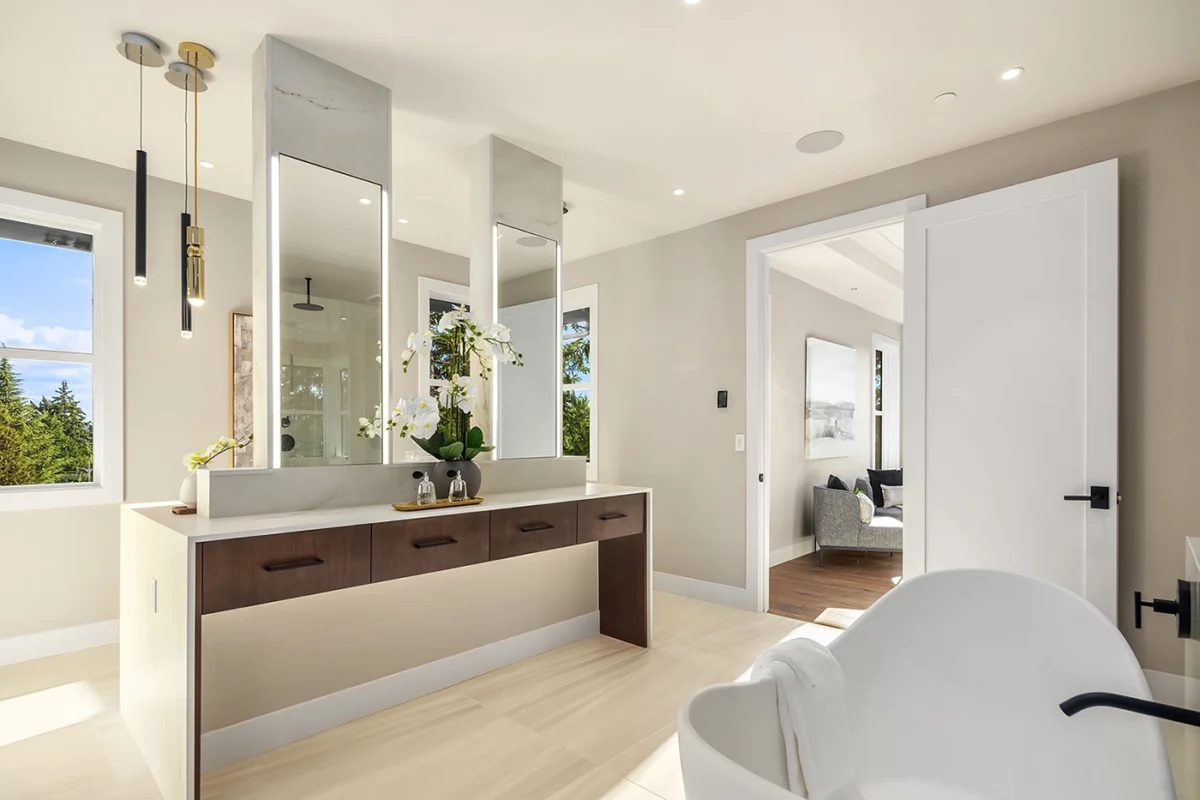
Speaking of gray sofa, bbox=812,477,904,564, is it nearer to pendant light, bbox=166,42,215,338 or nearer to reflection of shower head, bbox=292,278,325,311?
reflection of shower head, bbox=292,278,325,311

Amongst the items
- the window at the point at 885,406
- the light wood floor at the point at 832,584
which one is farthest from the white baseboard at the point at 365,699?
the window at the point at 885,406

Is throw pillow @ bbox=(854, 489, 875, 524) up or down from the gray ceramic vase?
down

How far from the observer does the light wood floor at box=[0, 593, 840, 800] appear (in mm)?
1880

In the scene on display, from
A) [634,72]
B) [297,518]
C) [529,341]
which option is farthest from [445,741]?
[634,72]

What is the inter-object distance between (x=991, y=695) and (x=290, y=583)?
1.90 metres

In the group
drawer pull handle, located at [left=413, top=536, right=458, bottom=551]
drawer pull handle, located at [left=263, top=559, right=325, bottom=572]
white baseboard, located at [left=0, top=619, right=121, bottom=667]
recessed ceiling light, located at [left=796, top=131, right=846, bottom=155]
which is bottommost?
white baseboard, located at [left=0, top=619, right=121, bottom=667]

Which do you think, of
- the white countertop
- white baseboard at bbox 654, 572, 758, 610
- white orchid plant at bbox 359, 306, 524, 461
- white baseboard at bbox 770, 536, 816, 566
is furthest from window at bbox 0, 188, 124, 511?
white baseboard at bbox 770, 536, 816, 566

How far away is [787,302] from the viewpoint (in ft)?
17.6

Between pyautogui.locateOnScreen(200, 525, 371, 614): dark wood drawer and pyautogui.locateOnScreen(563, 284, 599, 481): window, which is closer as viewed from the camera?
pyautogui.locateOnScreen(200, 525, 371, 614): dark wood drawer

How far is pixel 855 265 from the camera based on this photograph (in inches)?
196

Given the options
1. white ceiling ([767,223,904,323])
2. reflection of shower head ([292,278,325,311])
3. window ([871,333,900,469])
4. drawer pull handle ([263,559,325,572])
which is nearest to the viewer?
drawer pull handle ([263,559,325,572])

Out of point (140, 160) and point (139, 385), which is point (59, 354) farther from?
point (140, 160)

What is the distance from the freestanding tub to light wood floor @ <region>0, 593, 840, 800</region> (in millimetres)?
849

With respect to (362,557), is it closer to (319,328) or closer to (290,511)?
(290,511)
